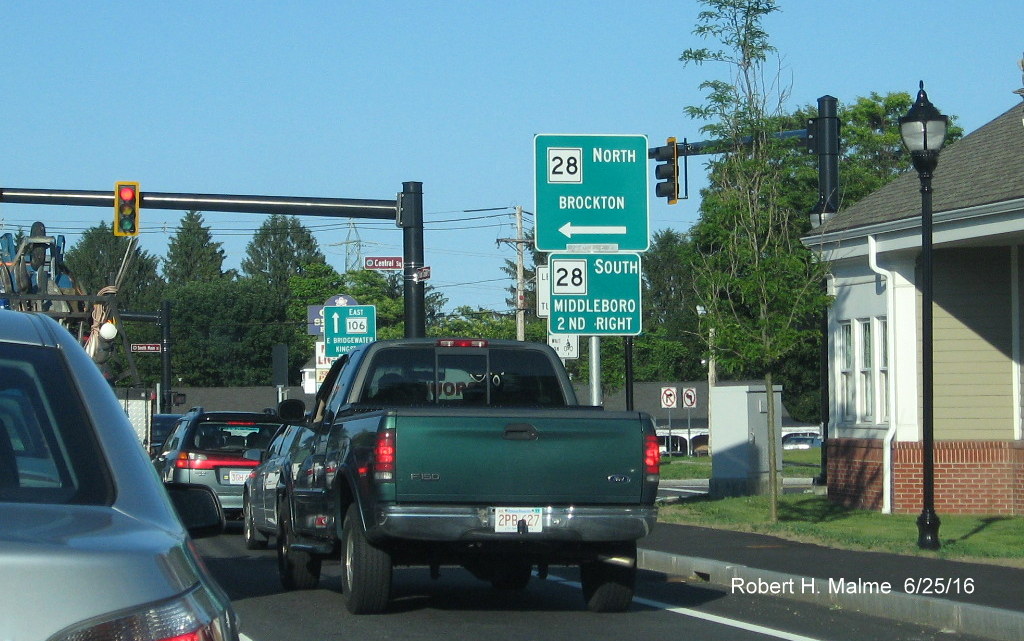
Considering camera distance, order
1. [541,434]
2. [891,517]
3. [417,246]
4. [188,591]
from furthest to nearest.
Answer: [417,246]
[891,517]
[541,434]
[188,591]

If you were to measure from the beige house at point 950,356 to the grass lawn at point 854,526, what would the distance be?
58 centimetres

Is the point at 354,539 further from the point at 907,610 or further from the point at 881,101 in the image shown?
the point at 881,101

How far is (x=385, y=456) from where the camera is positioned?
30.5ft

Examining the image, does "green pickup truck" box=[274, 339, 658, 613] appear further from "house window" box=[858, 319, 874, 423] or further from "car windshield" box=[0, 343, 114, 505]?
"house window" box=[858, 319, 874, 423]

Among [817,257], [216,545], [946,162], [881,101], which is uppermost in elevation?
[881,101]

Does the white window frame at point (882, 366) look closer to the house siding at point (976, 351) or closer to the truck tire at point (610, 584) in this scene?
the house siding at point (976, 351)

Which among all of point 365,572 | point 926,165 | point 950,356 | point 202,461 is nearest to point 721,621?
point 365,572

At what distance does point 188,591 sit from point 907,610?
8448 mm

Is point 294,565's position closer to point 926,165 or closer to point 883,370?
point 926,165

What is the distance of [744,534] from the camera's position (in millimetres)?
15906

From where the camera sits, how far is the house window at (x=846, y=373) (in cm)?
2127

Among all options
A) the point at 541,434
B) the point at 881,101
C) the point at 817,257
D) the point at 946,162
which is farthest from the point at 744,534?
the point at 881,101

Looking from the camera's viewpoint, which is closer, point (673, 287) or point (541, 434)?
point (541, 434)

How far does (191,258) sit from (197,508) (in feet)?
412
